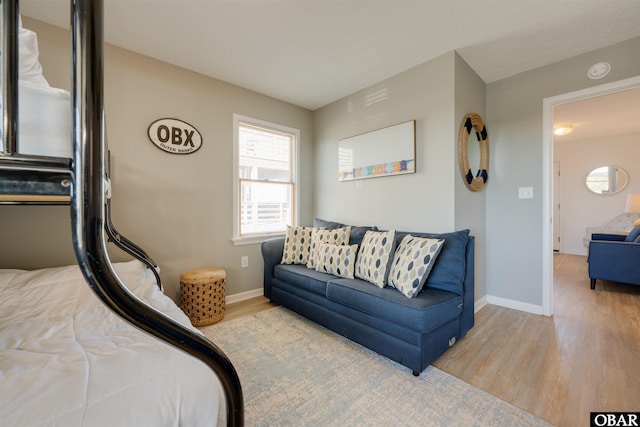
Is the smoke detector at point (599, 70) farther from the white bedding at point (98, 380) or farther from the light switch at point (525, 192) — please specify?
the white bedding at point (98, 380)

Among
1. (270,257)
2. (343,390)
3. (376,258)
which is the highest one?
(376,258)

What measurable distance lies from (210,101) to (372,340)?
9.27ft

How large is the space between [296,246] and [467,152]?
6.55 feet

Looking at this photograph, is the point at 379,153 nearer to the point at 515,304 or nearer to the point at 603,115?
the point at 515,304

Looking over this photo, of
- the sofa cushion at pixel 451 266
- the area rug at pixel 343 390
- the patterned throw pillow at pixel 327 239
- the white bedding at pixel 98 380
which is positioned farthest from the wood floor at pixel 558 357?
the white bedding at pixel 98 380

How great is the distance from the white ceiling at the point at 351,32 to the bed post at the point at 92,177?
1887 mm

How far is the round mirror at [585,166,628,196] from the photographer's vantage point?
515 cm

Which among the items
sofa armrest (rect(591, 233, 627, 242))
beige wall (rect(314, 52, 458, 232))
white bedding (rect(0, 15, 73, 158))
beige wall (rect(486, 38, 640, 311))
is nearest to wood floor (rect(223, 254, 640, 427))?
beige wall (rect(486, 38, 640, 311))

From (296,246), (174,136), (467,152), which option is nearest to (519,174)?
(467,152)

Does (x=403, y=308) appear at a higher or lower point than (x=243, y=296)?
higher

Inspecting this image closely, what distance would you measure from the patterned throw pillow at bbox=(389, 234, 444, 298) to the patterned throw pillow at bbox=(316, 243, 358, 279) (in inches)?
15.0

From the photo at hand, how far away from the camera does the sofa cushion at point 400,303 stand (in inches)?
66.9

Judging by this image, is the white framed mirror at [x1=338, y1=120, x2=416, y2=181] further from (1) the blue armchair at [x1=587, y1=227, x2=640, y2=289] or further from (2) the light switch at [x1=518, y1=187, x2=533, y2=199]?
(1) the blue armchair at [x1=587, y1=227, x2=640, y2=289]

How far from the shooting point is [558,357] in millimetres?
1891
